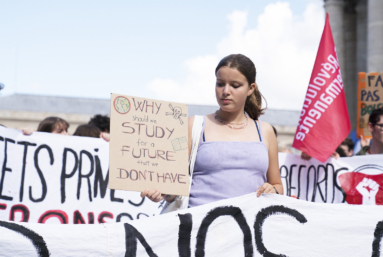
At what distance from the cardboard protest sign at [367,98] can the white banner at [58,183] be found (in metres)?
3.25

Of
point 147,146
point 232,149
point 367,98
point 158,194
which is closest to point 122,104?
point 147,146

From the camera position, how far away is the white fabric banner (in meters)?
2.20

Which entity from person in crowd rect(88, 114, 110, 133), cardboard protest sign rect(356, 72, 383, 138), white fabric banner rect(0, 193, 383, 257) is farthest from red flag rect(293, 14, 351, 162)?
person in crowd rect(88, 114, 110, 133)

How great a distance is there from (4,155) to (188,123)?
2602mm

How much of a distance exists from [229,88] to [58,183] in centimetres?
278

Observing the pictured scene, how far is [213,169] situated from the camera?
243 centimetres

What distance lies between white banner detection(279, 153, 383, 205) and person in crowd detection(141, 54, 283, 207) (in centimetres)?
244

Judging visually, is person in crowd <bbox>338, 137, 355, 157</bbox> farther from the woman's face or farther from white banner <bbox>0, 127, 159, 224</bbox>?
the woman's face

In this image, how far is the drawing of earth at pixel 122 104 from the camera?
2461mm

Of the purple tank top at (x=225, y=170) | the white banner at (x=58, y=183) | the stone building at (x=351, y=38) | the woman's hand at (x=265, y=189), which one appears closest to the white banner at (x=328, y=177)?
the white banner at (x=58, y=183)

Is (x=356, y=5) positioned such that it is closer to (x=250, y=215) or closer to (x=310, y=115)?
(x=310, y=115)

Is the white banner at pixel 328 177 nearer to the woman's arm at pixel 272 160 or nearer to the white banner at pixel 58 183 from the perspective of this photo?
the white banner at pixel 58 183

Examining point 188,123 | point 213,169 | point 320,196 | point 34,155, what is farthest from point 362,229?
point 34,155

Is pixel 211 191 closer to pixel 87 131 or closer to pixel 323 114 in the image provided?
pixel 323 114
